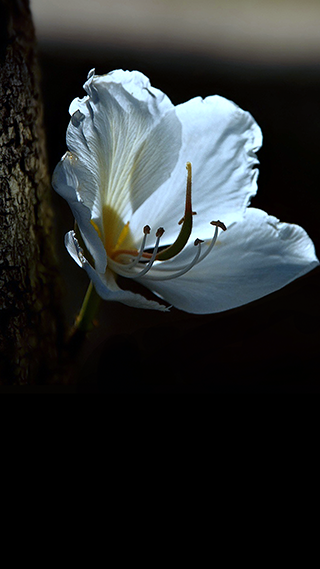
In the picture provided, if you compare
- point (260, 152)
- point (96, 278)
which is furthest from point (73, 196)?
point (260, 152)

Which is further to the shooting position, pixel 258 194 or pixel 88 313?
pixel 258 194

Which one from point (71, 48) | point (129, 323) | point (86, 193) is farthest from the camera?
point (129, 323)

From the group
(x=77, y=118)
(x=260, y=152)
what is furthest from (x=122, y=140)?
(x=260, y=152)

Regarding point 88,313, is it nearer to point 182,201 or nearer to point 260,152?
point 182,201

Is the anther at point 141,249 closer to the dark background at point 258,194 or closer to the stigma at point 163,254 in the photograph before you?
the stigma at point 163,254

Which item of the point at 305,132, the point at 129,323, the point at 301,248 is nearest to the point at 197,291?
the point at 301,248

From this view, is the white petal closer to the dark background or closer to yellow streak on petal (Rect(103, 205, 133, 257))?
yellow streak on petal (Rect(103, 205, 133, 257))

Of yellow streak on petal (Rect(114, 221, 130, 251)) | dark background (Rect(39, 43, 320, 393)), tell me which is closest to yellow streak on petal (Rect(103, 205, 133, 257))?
yellow streak on petal (Rect(114, 221, 130, 251))

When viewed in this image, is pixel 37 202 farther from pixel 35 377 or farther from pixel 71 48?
pixel 71 48

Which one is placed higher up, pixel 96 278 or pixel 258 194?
pixel 96 278
